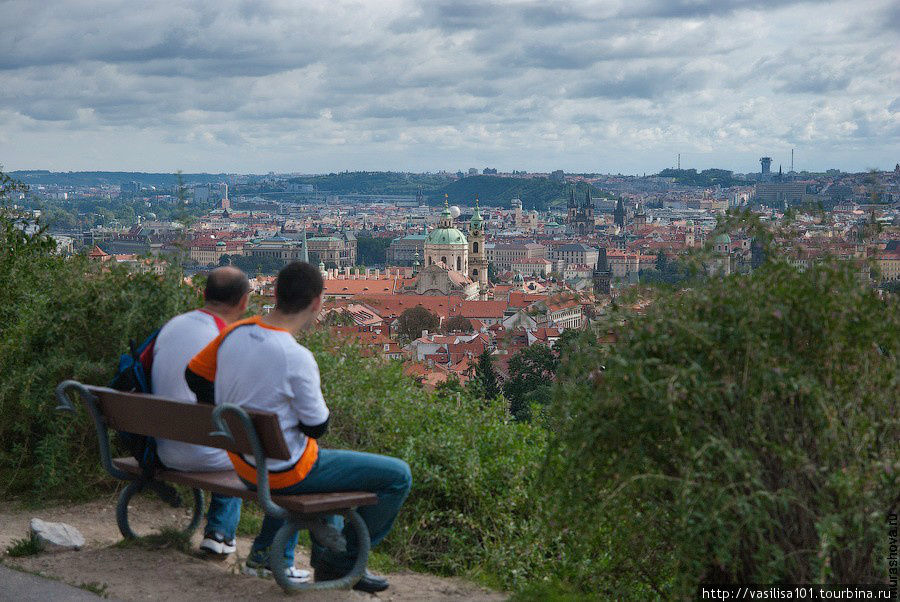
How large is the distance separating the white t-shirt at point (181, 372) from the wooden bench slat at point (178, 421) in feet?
0.45

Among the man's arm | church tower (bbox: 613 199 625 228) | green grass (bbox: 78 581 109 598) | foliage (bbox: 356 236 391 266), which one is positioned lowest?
foliage (bbox: 356 236 391 266)

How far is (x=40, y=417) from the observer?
472 cm

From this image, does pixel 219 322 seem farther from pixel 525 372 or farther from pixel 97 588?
pixel 525 372

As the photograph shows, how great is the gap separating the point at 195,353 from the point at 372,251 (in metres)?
133

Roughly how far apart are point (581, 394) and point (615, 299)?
1.61ft

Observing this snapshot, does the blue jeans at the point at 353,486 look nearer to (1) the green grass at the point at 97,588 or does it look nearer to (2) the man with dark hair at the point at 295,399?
(2) the man with dark hair at the point at 295,399

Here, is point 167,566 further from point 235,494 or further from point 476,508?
point 476,508

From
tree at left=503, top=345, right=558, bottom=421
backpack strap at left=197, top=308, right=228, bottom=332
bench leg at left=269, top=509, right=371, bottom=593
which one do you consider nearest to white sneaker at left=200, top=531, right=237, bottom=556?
bench leg at left=269, top=509, right=371, bottom=593

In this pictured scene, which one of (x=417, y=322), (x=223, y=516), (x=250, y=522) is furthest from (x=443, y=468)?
(x=417, y=322)

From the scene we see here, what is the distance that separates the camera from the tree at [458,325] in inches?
1983

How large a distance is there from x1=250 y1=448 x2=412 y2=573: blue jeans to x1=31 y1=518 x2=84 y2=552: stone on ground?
0.85 m

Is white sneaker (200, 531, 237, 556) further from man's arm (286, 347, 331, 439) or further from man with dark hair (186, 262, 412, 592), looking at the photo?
man's arm (286, 347, 331, 439)

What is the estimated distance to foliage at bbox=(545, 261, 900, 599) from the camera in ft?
8.90

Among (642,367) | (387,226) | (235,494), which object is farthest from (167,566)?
(387,226)
